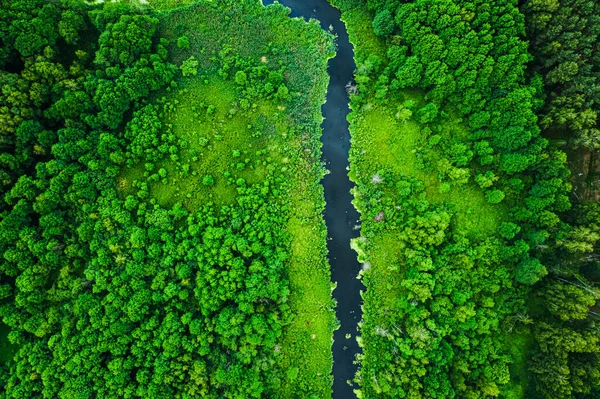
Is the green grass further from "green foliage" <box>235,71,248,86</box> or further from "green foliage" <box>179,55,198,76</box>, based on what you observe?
"green foliage" <box>235,71,248,86</box>

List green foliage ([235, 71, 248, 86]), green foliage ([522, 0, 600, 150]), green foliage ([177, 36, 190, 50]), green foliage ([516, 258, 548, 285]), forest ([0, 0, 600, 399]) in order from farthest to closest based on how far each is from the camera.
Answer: green foliage ([177, 36, 190, 50]) → green foliage ([235, 71, 248, 86]) → green foliage ([516, 258, 548, 285]) → green foliage ([522, 0, 600, 150]) → forest ([0, 0, 600, 399])

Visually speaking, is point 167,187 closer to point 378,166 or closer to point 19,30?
point 19,30

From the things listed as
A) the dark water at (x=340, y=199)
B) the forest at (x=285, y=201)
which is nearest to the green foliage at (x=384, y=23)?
the forest at (x=285, y=201)

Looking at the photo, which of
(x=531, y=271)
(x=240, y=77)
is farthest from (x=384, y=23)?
(x=531, y=271)

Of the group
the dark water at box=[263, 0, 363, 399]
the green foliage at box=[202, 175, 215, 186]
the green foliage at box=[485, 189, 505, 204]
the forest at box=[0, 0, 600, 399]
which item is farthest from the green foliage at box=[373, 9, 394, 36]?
the green foliage at box=[202, 175, 215, 186]

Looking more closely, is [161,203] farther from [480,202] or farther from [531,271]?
[531,271]
